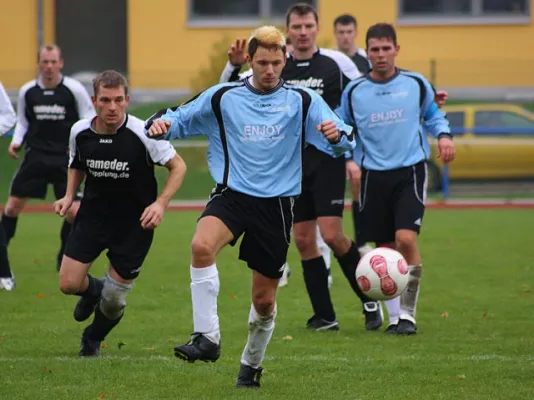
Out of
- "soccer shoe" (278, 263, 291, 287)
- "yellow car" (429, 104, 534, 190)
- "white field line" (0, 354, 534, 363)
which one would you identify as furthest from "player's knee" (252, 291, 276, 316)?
"yellow car" (429, 104, 534, 190)

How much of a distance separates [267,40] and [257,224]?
101 centimetres

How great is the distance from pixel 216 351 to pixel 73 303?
14.3 ft

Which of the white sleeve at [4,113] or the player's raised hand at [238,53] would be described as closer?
the player's raised hand at [238,53]

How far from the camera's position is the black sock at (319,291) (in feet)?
29.4

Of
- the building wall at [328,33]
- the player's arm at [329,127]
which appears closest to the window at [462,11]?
the building wall at [328,33]

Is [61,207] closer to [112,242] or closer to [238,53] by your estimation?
[112,242]

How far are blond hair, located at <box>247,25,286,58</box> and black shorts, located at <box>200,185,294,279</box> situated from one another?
80 cm

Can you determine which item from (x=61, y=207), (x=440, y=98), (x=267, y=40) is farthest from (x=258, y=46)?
(x=440, y=98)

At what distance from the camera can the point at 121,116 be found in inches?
297

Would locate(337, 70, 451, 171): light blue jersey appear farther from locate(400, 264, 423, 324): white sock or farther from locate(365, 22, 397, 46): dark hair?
locate(400, 264, 423, 324): white sock

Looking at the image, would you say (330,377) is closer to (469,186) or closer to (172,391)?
(172,391)

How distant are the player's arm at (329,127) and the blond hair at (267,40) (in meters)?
Result: 0.37

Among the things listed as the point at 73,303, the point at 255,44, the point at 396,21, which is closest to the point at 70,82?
the point at 73,303

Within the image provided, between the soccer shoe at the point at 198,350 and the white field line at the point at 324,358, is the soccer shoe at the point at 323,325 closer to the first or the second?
the white field line at the point at 324,358
